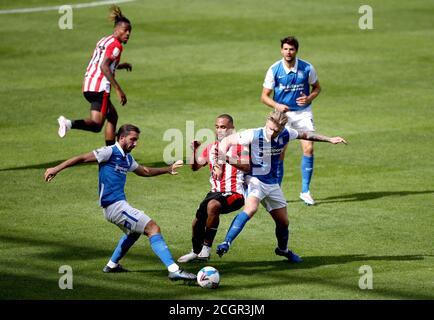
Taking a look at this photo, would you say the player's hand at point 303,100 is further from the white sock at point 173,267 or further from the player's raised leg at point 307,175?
the white sock at point 173,267

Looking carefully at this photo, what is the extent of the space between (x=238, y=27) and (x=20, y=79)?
281 inches

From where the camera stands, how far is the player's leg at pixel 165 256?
38.6 ft

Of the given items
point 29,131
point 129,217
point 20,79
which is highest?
point 20,79

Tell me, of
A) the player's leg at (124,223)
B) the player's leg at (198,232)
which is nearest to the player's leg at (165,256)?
the player's leg at (124,223)

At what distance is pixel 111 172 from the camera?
40.2 feet

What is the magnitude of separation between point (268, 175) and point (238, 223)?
0.75 metres

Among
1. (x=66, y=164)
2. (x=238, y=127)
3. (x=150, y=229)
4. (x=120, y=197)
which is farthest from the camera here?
(x=238, y=127)

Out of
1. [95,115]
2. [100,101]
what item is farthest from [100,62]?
[95,115]

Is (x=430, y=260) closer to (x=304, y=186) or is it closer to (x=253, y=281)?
(x=253, y=281)

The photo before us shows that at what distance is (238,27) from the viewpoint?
29.0 meters

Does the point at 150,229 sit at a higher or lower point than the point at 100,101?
lower

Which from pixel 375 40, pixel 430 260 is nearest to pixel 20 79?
pixel 375 40

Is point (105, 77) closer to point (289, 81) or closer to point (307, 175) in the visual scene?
point (289, 81)

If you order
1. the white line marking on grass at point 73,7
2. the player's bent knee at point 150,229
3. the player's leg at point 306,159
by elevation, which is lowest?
the player's bent knee at point 150,229
